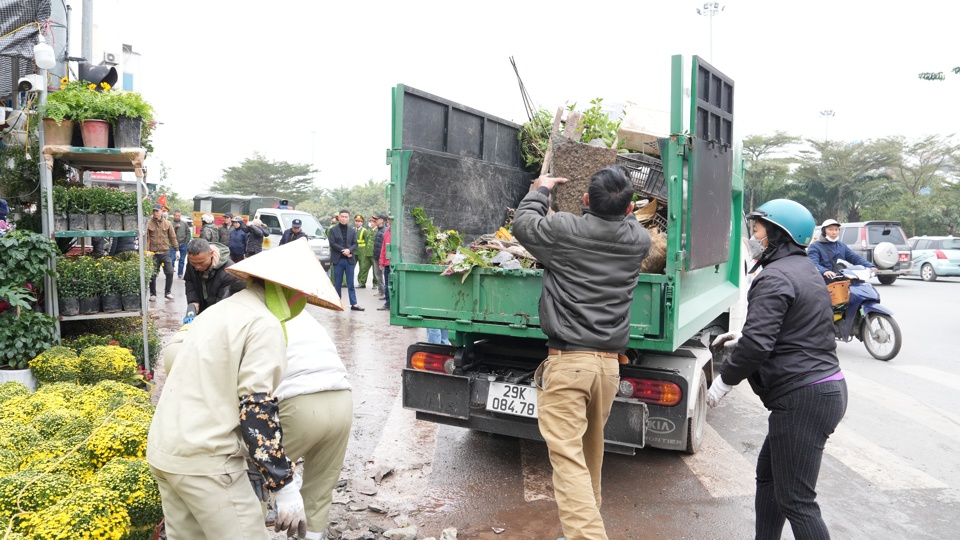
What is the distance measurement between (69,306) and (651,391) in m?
5.04

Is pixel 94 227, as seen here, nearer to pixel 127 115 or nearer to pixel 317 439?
pixel 127 115

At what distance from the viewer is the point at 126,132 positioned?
610 centimetres

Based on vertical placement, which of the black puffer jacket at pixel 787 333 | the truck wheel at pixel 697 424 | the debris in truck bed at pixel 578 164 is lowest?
the truck wheel at pixel 697 424

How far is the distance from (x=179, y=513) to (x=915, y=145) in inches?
1733

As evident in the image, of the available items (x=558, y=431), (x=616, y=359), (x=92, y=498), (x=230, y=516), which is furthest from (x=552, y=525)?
(x=92, y=498)

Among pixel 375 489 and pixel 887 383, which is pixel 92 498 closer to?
pixel 375 489

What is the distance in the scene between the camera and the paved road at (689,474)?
398 centimetres

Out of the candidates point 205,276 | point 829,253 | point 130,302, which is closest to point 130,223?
point 130,302

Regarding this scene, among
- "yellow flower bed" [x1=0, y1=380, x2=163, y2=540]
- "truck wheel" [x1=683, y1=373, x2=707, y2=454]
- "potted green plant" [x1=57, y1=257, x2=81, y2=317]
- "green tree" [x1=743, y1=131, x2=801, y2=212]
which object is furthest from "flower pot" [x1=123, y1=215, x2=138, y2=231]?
"green tree" [x1=743, y1=131, x2=801, y2=212]

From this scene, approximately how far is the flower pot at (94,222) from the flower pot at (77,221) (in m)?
0.03

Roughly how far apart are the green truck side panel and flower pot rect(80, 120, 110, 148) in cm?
308

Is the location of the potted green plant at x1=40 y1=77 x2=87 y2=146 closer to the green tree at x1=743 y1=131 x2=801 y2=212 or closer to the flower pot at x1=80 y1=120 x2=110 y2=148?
the flower pot at x1=80 y1=120 x2=110 y2=148

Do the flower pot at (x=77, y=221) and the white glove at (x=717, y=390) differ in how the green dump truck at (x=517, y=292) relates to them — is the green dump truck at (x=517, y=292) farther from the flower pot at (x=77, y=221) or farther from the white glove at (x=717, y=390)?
the flower pot at (x=77, y=221)

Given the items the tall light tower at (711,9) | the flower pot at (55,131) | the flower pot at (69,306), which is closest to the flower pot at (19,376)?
the flower pot at (69,306)
